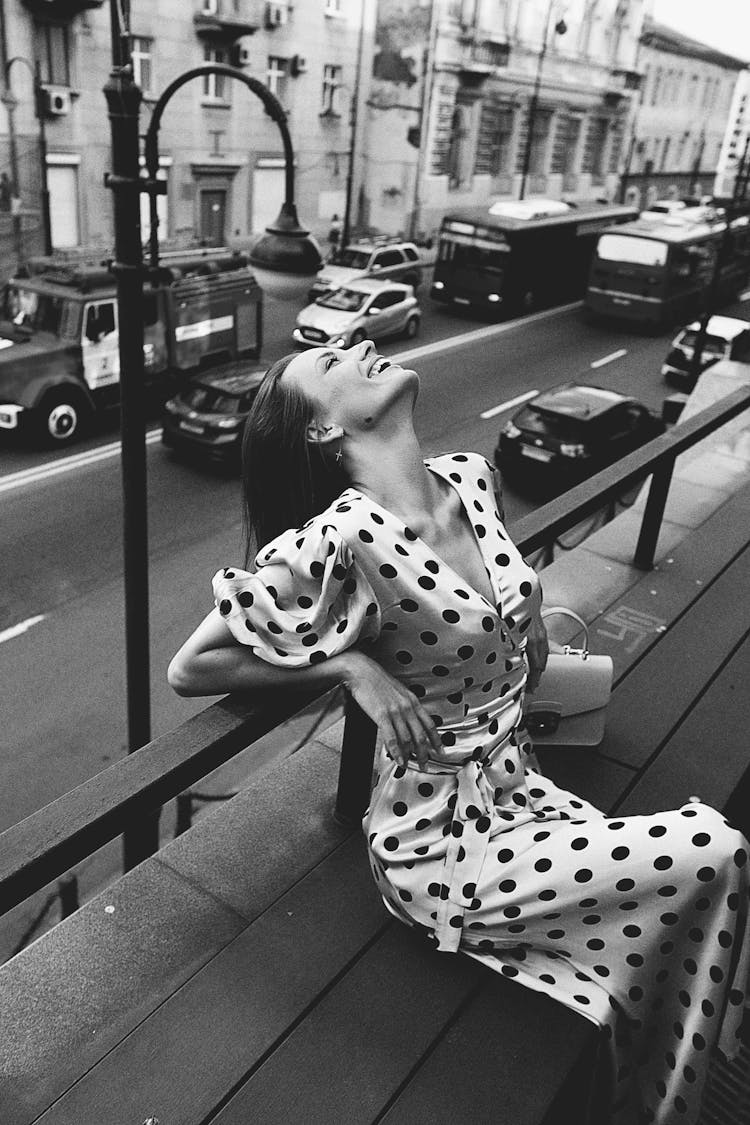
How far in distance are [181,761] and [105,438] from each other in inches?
562

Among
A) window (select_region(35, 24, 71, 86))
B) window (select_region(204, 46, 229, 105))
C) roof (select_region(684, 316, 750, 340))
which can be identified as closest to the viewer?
roof (select_region(684, 316, 750, 340))

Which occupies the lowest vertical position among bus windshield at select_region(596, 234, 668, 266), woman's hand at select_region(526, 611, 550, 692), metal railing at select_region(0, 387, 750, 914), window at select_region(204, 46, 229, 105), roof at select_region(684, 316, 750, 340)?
roof at select_region(684, 316, 750, 340)

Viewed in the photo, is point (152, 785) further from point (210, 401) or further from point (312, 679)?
point (210, 401)

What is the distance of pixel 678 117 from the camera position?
2030 inches

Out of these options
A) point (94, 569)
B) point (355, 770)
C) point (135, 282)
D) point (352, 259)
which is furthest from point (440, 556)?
point (352, 259)

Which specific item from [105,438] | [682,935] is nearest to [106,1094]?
[682,935]

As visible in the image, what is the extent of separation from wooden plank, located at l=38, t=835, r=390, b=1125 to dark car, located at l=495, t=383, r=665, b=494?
38.1ft

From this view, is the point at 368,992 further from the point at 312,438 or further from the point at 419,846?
the point at 312,438

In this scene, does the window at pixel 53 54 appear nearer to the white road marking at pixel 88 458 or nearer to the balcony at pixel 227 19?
the balcony at pixel 227 19

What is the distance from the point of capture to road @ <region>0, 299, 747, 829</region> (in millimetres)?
8164

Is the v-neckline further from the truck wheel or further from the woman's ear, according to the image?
the truck wheel

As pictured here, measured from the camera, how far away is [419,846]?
7.30 feet

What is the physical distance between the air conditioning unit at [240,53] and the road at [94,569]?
11.3 meters

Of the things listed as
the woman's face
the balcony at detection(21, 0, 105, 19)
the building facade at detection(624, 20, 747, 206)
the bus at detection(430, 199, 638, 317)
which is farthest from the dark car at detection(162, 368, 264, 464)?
the building facade at detection(624, 20, 747, 206)
